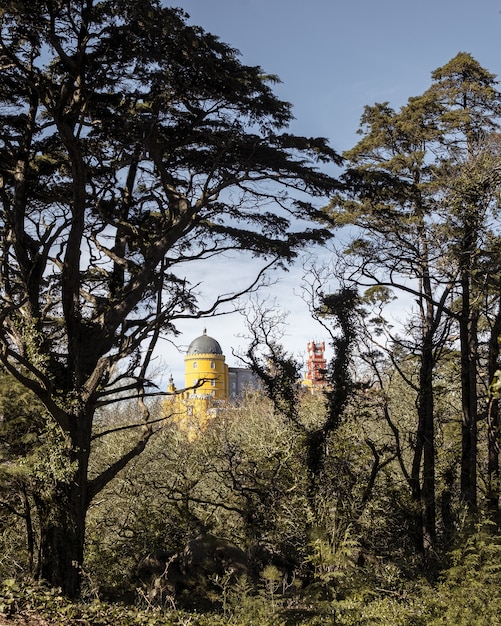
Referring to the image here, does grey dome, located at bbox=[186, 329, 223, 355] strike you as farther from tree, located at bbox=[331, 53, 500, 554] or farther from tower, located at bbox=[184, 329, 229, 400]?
tree, located at bbox=[331, 53, 500, 554]

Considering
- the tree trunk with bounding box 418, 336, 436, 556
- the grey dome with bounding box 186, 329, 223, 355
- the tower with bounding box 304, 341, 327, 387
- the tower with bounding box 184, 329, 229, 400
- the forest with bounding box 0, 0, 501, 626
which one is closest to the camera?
the forest with bounding box 0, 0, 501, 626

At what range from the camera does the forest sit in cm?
998

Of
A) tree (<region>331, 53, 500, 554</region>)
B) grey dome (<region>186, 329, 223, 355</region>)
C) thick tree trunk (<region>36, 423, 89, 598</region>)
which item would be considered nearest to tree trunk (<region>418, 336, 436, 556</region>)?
tree (<region>331, 53, 500, 554</region>)

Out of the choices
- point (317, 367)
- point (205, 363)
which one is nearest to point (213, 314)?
point (317, 367)

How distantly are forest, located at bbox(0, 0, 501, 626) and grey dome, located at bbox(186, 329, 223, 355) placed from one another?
124 feet

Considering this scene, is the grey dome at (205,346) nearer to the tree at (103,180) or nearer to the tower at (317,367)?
the tower at (317,367)

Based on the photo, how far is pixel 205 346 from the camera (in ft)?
180

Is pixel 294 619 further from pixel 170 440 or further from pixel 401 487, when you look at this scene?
pixel 170 440

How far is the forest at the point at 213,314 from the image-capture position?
998cm

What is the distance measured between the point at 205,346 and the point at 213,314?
42464 mm

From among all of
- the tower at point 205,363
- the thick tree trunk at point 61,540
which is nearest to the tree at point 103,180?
the thick tree trunk at point 61,540

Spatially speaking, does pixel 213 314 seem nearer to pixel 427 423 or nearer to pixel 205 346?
pixel 427 423

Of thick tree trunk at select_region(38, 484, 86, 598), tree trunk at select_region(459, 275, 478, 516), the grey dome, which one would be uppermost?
the grey dome

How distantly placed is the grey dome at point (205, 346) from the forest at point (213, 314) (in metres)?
37.9
